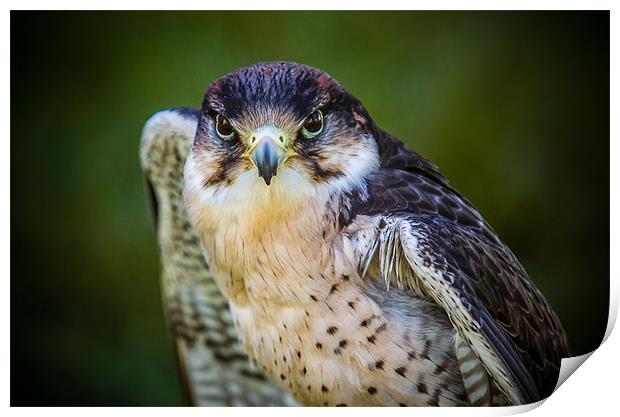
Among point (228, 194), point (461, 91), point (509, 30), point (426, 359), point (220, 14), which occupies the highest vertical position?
point (220, 14)

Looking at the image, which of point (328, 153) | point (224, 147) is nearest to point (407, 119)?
point (328, 153)

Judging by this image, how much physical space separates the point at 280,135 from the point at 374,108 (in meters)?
0.40

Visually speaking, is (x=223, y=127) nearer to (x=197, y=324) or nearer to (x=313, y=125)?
(x=313, y=125)

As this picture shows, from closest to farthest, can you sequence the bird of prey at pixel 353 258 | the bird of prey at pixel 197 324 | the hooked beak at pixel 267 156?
the hooked beak at pixel 267 156, the bird of prey at pixel 353 258, the bird of prey at pixel 197 324

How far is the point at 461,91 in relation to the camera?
7.40ft

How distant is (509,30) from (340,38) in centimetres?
46

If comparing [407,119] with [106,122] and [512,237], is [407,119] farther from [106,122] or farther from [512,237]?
[106,122]

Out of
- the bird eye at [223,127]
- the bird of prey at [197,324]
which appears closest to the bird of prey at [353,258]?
the bird eye at [223,127]

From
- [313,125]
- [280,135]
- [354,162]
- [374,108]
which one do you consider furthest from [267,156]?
[374,108]

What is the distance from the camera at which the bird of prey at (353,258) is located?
2.07 m

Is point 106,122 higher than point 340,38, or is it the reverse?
point 340,38

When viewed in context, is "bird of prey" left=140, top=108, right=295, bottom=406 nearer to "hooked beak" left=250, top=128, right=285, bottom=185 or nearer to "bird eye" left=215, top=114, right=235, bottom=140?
"bird eye" left=215, top=114, right=235, bottom=140

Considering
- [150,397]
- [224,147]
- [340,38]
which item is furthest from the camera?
[150,397]

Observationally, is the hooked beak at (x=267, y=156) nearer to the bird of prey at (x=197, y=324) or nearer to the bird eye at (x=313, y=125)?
the bird eye at (x=313, y=125)
